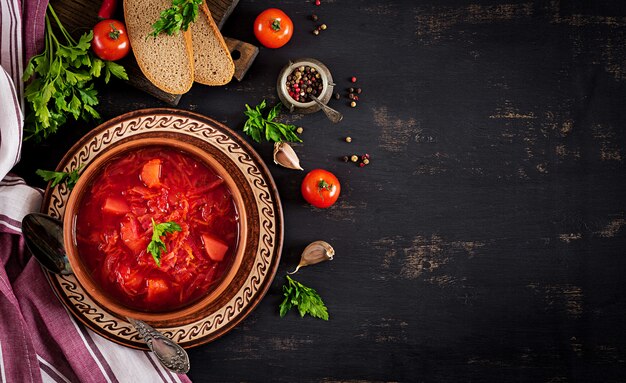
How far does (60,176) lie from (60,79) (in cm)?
42

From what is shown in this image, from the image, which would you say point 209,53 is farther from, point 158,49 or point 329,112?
point 329,112

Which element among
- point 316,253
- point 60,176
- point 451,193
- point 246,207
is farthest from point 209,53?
point 451,193

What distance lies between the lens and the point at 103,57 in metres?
2.66

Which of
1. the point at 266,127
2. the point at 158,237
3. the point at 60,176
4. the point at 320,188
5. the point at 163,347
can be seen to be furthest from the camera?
the point at 266,127

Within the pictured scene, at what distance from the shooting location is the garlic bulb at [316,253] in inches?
107

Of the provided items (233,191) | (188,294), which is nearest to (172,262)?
(188,294)

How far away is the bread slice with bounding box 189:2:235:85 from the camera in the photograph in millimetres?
2686

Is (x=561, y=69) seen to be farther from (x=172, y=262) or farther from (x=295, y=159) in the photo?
(x=172, y=262)

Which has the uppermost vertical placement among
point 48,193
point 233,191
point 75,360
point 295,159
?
point 295,159

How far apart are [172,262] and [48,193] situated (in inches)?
27.3

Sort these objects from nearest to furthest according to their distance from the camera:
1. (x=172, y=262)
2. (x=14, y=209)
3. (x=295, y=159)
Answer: (x=172, y=262)
(x=14, y=209)
(x=295, y=159)

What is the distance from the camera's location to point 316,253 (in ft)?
8.96

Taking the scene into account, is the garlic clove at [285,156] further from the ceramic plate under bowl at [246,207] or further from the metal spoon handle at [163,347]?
the metal spoon handle at [163,347]

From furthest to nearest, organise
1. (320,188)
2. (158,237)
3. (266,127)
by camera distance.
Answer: (266,127), (320,188), (158,237)
